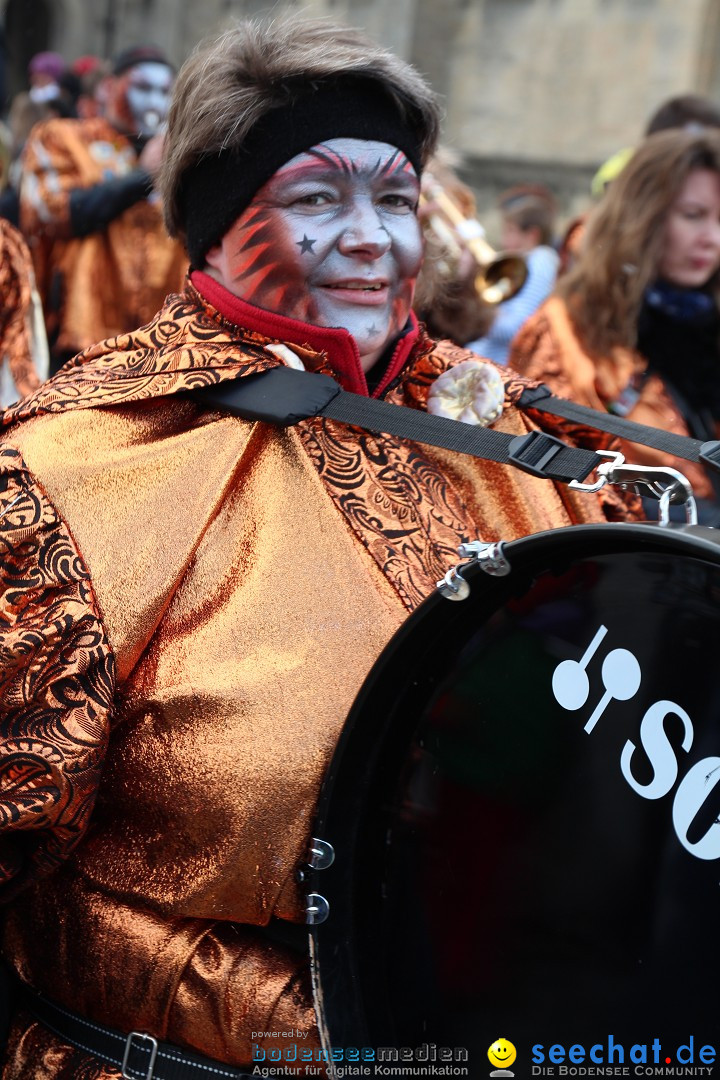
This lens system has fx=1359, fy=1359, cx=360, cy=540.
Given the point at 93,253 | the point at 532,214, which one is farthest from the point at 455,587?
the point at 532,214

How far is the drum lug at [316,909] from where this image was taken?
5.74 feet

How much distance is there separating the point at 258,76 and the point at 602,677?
3.59 feet

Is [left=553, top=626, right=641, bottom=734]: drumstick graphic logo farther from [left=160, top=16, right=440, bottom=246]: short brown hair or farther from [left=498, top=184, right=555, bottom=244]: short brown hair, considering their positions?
[left=498, top=184, right=555, bottom=244]: short brown hair

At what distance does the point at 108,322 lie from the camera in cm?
563

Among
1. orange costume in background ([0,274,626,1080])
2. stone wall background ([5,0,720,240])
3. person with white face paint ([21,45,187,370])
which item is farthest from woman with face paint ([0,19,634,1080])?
stone wall background ([5,0,720,240])

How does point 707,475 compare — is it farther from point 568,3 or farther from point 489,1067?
point 568,3

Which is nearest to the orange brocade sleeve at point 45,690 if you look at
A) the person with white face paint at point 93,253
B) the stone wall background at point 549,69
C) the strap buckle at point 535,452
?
the strap buckle at point 535,452

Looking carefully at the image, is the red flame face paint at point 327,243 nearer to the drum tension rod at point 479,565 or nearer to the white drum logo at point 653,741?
the drum tension rod at point 479,565

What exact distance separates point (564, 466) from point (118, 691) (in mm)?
674

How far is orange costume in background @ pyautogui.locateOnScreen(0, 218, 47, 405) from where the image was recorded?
358 centimetres

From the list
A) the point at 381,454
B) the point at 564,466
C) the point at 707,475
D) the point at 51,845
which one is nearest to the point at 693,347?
the point at 707,475

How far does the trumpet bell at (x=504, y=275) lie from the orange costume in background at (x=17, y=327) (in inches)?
97.0

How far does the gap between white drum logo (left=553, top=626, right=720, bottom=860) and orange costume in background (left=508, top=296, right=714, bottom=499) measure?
6.92ft

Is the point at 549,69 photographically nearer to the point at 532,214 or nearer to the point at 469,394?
the point at 532,214
